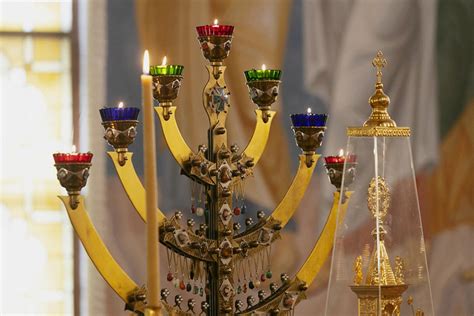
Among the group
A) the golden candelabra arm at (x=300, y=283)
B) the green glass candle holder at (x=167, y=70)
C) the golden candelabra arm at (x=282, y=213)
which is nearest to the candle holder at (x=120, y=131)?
the green glass candle holder at (x=167, y=70)

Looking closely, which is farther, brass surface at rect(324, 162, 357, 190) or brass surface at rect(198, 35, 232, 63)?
brass surface at rect(324, 162, 357, 190)

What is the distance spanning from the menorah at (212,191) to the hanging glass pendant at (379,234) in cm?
6

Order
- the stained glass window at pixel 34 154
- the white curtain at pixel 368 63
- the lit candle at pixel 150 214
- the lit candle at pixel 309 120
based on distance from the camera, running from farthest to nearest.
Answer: the white curtain at pixel 368 63
the stained glass window at pixel 34 154
the lit candle at pixel 309 120
the lit candle at pixel 150 214

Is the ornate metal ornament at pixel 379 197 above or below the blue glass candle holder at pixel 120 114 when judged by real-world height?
below

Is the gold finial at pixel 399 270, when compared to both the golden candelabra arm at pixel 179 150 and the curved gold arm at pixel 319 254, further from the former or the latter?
the golden candelabra arm at pixel 179 150

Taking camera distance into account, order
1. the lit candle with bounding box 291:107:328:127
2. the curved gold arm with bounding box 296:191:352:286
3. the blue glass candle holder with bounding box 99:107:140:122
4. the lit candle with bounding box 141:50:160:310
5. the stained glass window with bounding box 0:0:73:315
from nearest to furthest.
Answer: the lit candle with bounding box 141:50:160:310
the blue glass candle holder with bounding box 99:107:140:122
the lit candle with bounding box 291:107:328:127
the curved gold arm with bounding box 296:191:352:286
the stained glass window with bounding box 0:0:73:315

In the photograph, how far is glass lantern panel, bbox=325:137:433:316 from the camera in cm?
239

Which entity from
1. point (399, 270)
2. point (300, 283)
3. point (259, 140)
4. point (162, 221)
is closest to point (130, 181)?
point (162, 221)

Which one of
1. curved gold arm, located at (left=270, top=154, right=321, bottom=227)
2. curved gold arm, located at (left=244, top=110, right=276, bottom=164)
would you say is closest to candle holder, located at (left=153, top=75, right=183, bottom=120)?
curved gold arm, located at (left=244, top=110, right=276, bottom=164)

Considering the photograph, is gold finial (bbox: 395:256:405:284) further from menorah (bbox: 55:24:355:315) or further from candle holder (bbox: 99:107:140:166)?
candle holder (bbox: 99:107:140:166)

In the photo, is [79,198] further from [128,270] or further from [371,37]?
[371,37]

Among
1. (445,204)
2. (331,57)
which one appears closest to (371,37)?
(331,57)

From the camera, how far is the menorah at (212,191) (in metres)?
2.27

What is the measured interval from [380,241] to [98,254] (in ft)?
1.81
